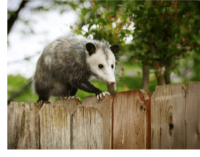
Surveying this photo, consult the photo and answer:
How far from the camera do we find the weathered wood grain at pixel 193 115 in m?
1.25

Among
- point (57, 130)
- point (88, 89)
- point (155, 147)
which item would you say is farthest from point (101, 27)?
point (155, 147)

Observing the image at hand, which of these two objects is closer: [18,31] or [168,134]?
[168,134]

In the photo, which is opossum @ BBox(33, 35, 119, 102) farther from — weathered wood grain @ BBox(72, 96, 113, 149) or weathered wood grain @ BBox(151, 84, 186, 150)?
weathered wood grain @ BBox(151, 84, 186, 150)

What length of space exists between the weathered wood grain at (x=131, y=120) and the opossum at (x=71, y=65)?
1.43 feet

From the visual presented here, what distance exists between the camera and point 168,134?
53.2 inches

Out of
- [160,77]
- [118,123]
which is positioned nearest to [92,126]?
[118,123]

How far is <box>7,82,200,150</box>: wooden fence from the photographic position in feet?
4.24

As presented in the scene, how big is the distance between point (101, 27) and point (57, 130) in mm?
1063

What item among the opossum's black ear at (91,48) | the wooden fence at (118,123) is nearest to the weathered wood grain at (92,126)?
the wooden fence at (118,123)

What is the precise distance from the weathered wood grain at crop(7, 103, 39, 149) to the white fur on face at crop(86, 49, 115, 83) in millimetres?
546

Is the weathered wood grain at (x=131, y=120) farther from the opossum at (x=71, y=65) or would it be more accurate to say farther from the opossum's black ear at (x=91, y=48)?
the opossum's black ear at (x=91, y=48)

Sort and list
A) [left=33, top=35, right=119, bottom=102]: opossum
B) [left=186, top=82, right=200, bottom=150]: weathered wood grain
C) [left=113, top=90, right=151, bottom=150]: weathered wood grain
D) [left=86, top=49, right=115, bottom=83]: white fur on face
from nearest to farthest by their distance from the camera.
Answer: [left=186, top=82, right=200, bottom=150]: weathered wood grain, [left=113, top=90, right=151, bottom=150]: weathered wood grain, [left=86, top=49, right=115, bottom=83]: white fur on face, [left=33, top=35, right=119, bottom=102]: opossum

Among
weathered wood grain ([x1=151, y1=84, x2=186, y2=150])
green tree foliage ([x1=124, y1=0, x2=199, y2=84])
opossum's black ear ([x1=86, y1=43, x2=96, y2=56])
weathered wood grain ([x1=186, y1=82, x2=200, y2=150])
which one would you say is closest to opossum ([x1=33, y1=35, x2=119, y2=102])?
opossum's black ear ([x1=86, y1=43, x2=96, y2=56])

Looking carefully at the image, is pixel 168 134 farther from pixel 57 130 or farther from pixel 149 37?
pixel 149 37
